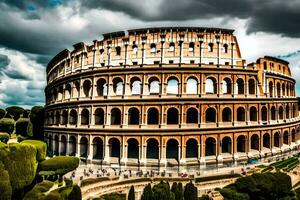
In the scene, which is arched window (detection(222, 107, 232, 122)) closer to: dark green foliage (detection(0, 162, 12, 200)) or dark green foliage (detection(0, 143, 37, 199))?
dark green foliage (detection(0, 143, 37, 199))

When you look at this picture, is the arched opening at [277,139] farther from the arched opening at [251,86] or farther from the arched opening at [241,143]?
the arched opening at [251,86]

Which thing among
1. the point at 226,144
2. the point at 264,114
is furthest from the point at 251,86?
the point at 226,144

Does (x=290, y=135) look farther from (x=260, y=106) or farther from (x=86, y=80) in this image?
(x=86, y=80)

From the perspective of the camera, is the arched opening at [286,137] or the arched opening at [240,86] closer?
the arched opening at [240,86]

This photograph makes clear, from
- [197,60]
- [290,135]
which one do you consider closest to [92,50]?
[197,60]

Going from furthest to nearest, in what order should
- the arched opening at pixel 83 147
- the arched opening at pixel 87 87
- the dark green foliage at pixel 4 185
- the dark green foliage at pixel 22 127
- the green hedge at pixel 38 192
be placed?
the dark green foliage at pixel 22 127
the arched opening at pixel 87 87
the arched opening at pixel 83 147
the green hedge at pixel 38 192
the dark green foliage at pixel 4 185

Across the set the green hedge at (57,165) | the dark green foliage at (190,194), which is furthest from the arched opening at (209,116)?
the green hedge at (57,165)
